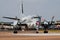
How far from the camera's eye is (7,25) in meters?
167

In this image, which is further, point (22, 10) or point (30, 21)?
point (22, 10)

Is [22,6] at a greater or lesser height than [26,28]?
greater

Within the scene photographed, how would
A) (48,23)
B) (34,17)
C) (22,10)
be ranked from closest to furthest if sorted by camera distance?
(48,23), (34,17), (22,10)

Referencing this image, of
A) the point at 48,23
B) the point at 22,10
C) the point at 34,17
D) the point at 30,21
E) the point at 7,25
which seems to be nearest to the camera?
the point at 48,23

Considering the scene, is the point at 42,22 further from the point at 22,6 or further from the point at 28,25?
the point at 22,6

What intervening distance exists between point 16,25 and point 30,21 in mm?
20777

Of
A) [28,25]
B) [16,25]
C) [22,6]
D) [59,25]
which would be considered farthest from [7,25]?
[16,25]

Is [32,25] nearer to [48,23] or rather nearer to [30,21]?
[30,21]

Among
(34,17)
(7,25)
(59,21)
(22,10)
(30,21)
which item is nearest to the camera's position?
(34,17)

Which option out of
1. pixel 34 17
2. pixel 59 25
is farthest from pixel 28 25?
pixel 59 25

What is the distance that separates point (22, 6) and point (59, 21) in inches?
2782

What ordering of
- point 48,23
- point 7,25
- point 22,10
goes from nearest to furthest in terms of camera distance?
point 48,23, point 22,10, point 7,25

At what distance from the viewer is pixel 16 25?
266 ft

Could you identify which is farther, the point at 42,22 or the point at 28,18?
the point at 28,18
